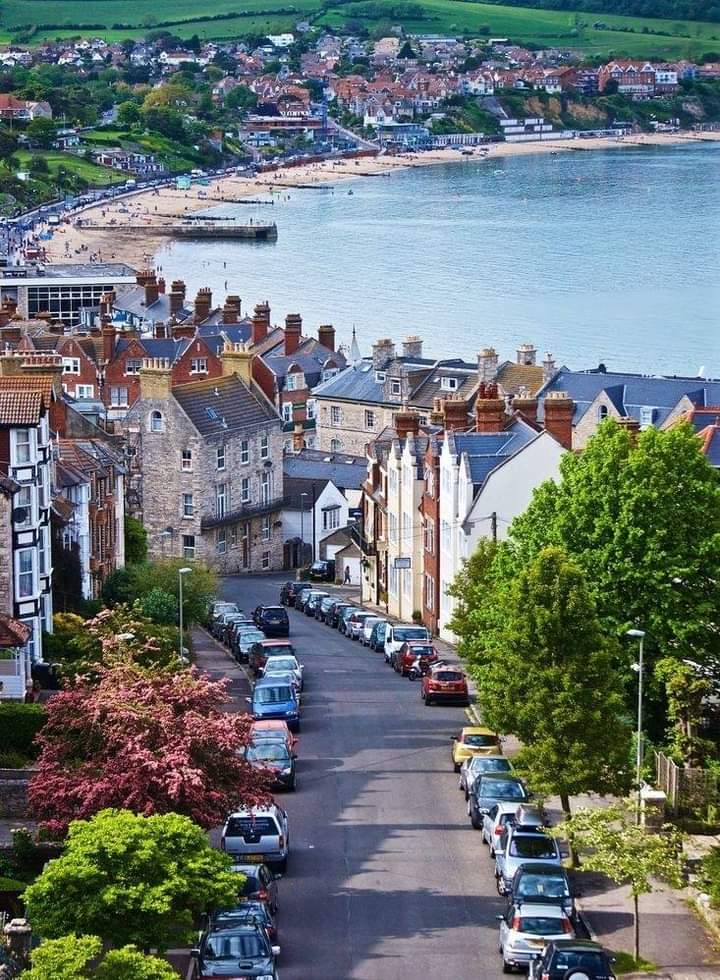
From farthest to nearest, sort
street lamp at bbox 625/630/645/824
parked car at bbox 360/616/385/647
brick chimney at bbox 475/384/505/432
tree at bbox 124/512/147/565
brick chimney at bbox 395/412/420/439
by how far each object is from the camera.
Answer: brick chimney at bbox 395/412/420/439, tree at bbox 124/512/147/565, brick chimney at bbox 475/384/505/432, parked car at bbox 360/616/385/647, street lamp at bbox 625/630/645/824

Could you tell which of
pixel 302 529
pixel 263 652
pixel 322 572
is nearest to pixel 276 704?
pixel 263 652

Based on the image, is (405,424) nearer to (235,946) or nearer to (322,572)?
(322,572)

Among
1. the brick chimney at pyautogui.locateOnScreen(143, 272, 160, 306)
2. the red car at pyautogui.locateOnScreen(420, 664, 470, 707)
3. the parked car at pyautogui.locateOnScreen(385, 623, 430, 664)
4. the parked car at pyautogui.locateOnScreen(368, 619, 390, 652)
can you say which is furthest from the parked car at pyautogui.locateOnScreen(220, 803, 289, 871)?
the brick chimney at pyautogui.locateOnScreen(143, 272, 160, 306)

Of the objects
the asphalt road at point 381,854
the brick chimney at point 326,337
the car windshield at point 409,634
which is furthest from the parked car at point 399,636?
the brick chimney at point 326,337

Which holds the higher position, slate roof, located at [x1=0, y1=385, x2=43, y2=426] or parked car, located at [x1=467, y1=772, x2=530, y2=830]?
slate roof, located at [x1=0, y1=385, x2=43, y2=426]

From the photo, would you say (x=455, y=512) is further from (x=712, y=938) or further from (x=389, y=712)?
(x=712, y=938)

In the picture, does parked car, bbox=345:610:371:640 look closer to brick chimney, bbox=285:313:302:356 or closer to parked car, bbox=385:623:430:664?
parked car, bbox=385:623:430:664
